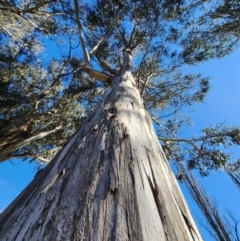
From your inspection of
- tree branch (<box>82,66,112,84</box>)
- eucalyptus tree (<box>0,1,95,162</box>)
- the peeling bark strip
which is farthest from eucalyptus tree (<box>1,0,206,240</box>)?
eucalyptus tree (<box>0,1,95,162</box>)

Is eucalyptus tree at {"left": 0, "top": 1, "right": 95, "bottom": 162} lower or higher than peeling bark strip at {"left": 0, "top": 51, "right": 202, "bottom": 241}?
higher

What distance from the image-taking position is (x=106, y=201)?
739mm

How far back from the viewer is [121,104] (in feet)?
5.71

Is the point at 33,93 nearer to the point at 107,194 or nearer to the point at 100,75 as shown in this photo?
the point at 100,75

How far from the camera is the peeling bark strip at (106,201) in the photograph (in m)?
0.64

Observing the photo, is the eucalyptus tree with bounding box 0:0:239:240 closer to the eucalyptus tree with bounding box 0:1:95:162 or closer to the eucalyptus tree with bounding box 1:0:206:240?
the eucalyptus tree with bounding box 1:0:206:240

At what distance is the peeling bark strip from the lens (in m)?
0.64

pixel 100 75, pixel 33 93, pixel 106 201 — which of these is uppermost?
pixel 33 93

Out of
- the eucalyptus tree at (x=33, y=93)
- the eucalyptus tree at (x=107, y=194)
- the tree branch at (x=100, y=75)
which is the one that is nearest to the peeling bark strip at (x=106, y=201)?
the eucalyptus tree at (x=107, y=194)

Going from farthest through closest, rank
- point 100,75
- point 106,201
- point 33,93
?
point 33,93 < point 100,75 < point 106,201

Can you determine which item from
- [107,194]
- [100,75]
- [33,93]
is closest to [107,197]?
[107,194]

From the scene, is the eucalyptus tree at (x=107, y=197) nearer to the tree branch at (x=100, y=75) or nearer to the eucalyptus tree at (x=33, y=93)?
the tree branch at (x=100, y=75)

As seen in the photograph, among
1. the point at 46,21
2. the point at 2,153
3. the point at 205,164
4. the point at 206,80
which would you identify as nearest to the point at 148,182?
the point at 2,153

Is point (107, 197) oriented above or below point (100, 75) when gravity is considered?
below
